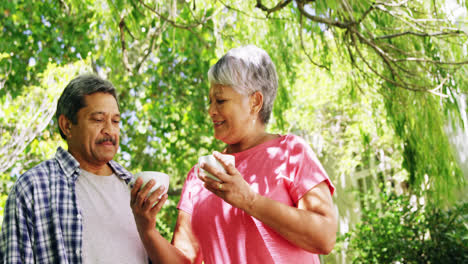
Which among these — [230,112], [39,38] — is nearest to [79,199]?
[230,112]

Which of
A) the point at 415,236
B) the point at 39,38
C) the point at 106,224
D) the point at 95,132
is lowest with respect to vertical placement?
the point at 415,236

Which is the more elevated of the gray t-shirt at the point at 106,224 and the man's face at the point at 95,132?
the man's face at the point at 95,132

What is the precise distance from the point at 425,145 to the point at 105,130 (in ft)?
9.59

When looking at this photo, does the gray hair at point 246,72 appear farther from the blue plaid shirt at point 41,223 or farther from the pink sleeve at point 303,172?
the blue plaid shirt at point 41,223

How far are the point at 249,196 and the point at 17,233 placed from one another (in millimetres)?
919

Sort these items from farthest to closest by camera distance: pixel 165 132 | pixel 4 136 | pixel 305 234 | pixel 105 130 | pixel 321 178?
pixel 165 132
pixel 4 136
pixel 105 130
pixel 321 178
pixel 305 234

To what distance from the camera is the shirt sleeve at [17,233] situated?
1795mm

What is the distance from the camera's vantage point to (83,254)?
1930mm

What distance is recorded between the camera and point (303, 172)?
5.75ft

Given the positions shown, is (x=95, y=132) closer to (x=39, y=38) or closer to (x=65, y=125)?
(x=65, y=125)

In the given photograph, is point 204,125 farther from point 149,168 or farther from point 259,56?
point 259,56

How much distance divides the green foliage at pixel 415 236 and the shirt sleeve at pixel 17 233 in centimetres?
449

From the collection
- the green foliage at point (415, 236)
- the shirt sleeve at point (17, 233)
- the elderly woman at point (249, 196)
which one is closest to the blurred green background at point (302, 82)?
the green foliage at point (415, 236)

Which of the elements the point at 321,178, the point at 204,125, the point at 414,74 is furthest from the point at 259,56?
the point at 204,125
